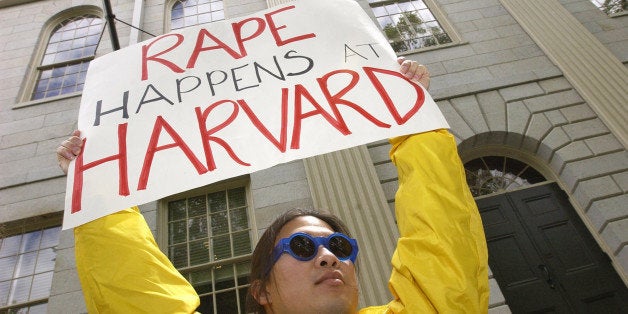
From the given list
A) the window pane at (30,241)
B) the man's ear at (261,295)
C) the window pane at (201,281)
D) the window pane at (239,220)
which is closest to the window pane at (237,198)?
the window pane at (239,220)

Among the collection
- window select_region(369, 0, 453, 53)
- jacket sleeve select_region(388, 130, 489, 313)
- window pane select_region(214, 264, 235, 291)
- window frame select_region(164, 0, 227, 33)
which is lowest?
jacket sleeve select_region(388, 130, 489, 313)

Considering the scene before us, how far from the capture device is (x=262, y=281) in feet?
5.97

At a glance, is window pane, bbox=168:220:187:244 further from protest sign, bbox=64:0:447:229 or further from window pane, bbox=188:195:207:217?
protest sign, bbox=64:0:447:229

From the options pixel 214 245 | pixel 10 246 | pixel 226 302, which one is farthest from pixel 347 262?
pixel 10 246

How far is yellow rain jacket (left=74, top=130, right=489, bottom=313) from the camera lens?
1.42m

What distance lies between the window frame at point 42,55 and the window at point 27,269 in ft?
9.22

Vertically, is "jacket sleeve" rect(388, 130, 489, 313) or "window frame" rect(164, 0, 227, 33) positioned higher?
"window frame" rect(164, 0, 227, 33)

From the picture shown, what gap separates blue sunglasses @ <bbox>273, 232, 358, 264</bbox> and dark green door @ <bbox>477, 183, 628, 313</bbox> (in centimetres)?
407

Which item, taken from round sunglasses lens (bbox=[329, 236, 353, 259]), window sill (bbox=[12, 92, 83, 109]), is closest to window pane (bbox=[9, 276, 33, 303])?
window sill (bbox=[12, 92, 83, 109])

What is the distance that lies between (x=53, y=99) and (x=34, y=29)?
128 inches

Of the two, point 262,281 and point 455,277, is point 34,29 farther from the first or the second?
point 455,277

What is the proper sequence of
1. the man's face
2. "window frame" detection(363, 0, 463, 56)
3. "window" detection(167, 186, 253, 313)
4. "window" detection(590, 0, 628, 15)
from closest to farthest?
1. the man's face
2. "window" detection(167, 186, 253, 313)
3. "window frame" detection(363, 0, 463, 56)
4. "window" detection(590, 0, 628, 15)

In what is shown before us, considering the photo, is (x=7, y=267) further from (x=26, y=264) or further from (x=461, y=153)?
(x=461, y=153)

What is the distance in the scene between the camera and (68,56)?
8.64m
